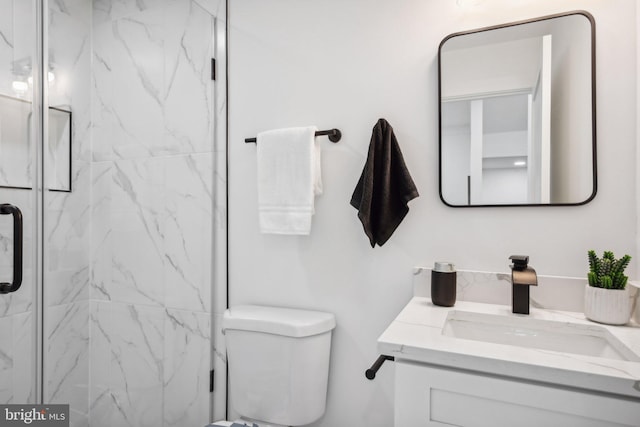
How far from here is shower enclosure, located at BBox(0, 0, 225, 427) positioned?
108cm

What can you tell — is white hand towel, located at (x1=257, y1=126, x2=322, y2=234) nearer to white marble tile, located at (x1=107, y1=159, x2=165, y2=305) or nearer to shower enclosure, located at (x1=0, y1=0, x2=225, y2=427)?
shower enclosure, located at (x1=0, y1=0, x2=225, y2=427)

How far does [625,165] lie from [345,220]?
0.91 metres

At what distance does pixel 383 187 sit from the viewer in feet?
4.34

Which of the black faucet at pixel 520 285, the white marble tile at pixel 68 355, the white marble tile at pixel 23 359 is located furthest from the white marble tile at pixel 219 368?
the black faucet at pixel 520 285

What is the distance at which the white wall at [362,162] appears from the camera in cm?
116

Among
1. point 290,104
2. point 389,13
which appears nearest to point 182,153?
point 290,104

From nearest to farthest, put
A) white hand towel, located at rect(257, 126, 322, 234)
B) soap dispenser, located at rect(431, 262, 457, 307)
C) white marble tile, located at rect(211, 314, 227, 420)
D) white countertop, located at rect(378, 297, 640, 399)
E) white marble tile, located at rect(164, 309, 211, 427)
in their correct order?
1. white countertop, located at rect(378, 297, 640, 399)
2. soap dispenser, located at rect(431, 262, 457, 307)
3. white hand towel, located at rect(257, 126, 322, 234)
4. white marble tile, located at rect(164, 309, 211, 427)
5. white marble tile, located at rect(211, 314, 227, 420)

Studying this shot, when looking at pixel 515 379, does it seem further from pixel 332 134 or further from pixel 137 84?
pixel 137 84

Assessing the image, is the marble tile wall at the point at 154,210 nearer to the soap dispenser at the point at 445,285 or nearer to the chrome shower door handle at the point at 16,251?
the chrome shower door handle at the point at 16,251

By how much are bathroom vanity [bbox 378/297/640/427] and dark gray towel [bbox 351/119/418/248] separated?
0.40 meters

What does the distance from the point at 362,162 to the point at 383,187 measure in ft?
0.62

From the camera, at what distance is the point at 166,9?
1515 millimetres

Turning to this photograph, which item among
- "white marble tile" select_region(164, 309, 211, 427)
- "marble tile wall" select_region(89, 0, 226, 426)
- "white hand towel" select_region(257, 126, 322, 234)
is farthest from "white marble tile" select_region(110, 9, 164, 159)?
"white marble tile" select_region(164, 309, 211, 427)

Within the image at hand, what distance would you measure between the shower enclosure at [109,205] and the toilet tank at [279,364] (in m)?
0.31
